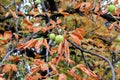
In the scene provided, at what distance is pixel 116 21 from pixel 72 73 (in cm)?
Result: 77

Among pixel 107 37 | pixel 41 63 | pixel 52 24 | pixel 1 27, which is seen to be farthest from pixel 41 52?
pixel 41 63

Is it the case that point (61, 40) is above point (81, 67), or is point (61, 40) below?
above

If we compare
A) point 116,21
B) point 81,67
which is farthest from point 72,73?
point 116,21

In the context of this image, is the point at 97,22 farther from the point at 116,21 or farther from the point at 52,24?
the point at 52,24

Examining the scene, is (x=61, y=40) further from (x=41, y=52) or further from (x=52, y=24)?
(x=41, y=52)

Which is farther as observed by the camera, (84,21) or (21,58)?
(84,21)

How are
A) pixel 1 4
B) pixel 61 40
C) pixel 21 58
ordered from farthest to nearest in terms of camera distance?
pixel 1 4 → pixel 21 58 → pixel 61 40

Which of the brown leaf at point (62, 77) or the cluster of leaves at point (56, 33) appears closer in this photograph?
the brown leaf at point (62, 77)

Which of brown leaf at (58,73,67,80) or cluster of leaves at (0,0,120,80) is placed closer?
brown leaf at (58,73,67,80)

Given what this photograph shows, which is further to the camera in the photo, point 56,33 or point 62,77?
point 56,33

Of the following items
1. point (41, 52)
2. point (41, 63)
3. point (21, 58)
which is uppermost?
point (41, 63)

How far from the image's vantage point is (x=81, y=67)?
1393 mm

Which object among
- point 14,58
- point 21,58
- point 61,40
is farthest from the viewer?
point 21,58

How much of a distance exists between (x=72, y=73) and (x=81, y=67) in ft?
0.20
